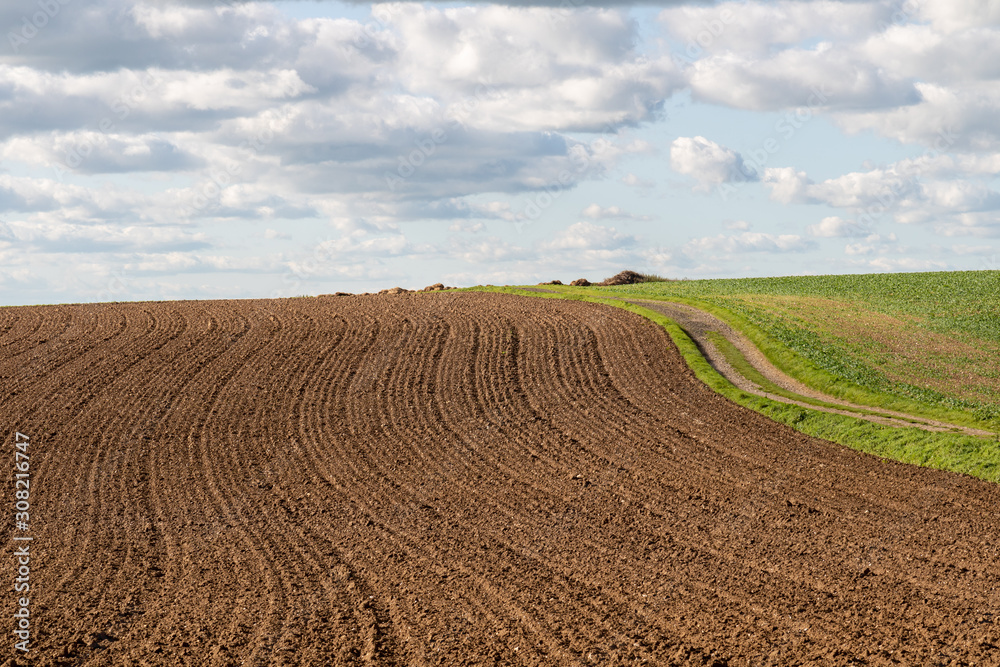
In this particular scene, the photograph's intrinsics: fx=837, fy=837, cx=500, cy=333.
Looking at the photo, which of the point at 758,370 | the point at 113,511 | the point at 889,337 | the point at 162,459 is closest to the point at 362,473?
the point at 113,511

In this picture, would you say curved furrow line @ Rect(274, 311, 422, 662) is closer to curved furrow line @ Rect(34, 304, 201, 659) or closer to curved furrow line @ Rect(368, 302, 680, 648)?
curved furrow line @ Rect(368, 302, 680, 648)

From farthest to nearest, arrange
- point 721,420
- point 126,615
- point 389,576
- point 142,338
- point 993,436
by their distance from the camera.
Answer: point 142,338 → point 721,420 → point 993,436 → point 389,576 → point 126,615

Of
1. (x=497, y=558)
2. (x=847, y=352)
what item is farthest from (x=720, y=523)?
(x=847, y=352)

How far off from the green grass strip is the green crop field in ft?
9.66

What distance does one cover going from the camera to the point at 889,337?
3850 centimetres

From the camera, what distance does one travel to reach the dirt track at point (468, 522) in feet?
41.4

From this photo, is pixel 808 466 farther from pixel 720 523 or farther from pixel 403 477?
pixel 403 477

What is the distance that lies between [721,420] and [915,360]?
40.7 ft

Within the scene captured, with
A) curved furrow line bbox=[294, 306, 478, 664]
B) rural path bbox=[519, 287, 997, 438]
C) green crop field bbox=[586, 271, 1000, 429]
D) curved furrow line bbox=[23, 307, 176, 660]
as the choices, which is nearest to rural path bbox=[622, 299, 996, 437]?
rural path bbox=[519, 287, 997, 438]

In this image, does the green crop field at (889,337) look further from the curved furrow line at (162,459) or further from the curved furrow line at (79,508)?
the curved furrow line at (79,508)

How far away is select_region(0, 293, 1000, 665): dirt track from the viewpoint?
12.6 meters

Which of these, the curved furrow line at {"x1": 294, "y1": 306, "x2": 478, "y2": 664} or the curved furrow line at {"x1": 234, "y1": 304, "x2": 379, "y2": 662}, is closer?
the curved furrow line at {"x1": 234, "y1": 304, "x2": 379, "y2": 662}

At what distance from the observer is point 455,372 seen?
33812 mm

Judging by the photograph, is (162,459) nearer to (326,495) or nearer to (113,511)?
(113,511)
